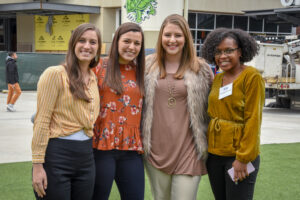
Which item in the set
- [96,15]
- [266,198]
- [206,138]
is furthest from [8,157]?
[96,15]

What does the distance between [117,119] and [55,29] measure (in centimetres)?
2850

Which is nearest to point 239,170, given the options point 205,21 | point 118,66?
point 118,66

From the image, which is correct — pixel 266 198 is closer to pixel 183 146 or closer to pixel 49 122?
pixel 183 146

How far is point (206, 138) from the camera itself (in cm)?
350

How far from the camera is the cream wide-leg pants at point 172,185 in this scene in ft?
11.4

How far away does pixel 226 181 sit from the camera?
3.21 metres

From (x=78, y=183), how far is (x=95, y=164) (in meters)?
0.38

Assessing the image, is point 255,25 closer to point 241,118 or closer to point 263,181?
point 263,181

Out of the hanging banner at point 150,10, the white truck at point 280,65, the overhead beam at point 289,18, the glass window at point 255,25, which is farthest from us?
the glass window at point 255,25

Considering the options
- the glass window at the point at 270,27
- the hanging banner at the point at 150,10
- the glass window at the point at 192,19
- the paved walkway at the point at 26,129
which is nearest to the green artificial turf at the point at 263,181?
the paved walkway at the point at 26,129

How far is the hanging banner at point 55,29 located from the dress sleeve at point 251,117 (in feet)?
89.7

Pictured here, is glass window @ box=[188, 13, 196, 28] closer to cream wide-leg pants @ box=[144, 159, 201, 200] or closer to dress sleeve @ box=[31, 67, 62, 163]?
cream wide-leg pants @ box=[144, 159, 201, 200]

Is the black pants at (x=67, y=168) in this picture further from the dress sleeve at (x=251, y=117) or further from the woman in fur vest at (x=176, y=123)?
the dress sleeve at (x=251, y=117)

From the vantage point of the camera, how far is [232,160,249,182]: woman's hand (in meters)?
3.04
